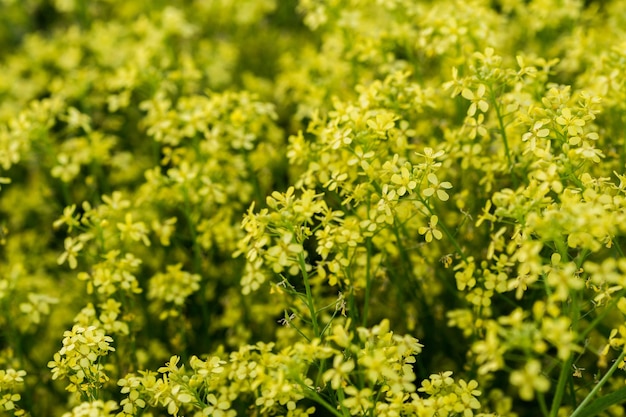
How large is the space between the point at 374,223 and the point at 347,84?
1483 millimetres

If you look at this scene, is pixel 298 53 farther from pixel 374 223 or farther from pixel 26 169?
pixel 374 223

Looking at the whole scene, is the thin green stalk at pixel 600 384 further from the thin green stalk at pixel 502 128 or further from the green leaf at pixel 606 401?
the thin green stalk at pixel 502 128

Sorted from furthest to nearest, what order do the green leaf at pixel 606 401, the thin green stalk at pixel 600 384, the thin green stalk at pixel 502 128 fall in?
the thin green stalk at pixel 502 128
the green leaf at pixel 606 401
the thin green stalk at pixel 600 384

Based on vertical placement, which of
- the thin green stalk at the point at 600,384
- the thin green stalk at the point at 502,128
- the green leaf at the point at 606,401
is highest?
the thin green stalk at the point at 502,128

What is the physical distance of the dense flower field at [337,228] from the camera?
2.01m

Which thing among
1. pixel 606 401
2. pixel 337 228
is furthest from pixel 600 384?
pixel 337 228

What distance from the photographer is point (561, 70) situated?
368 centimetres

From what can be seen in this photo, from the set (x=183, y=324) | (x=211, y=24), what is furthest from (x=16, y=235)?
(x=211, y=24)

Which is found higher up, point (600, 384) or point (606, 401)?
point (600, 384)

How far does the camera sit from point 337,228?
227cm

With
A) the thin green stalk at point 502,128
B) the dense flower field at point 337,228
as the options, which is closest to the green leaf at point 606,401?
the dense flower field at point 337,228

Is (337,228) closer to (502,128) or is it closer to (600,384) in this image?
(502,128)

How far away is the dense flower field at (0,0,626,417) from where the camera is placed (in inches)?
79.1

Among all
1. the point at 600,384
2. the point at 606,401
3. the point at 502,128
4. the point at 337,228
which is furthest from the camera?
the point at 502,128
